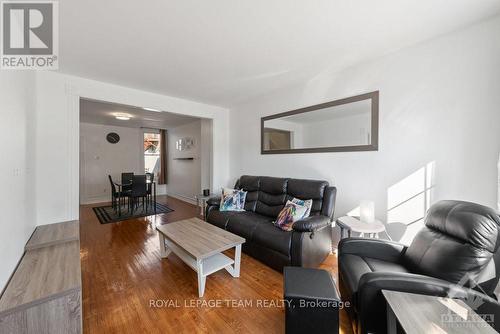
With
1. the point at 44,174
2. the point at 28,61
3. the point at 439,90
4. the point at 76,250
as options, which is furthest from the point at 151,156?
the point at 439,90

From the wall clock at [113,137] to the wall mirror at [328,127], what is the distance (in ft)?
17.0

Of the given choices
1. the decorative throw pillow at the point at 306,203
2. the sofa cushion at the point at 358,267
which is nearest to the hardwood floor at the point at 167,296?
the sofa cushion at the point at 358,267

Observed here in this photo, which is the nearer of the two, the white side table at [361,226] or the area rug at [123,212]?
the white side table at [361,226]

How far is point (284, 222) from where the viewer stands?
2.48 meters

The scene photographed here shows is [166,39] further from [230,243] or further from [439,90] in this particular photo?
[439,90]

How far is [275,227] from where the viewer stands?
250 cm

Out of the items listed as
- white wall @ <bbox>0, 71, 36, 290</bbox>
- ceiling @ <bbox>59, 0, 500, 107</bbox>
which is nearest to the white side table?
ceiling @ <bbox>59, 0, 500, 107</bbox>

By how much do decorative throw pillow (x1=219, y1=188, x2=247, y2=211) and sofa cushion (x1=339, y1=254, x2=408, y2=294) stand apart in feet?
5.85

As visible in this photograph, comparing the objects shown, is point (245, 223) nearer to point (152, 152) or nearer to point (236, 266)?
point (236, 266)

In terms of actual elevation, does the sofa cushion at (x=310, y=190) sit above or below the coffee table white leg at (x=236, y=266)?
above

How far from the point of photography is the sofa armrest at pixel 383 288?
1.12m

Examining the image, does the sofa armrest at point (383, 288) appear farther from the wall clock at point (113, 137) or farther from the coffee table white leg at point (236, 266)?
the wall clock at point (113, 137)

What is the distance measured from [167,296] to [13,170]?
1.61m

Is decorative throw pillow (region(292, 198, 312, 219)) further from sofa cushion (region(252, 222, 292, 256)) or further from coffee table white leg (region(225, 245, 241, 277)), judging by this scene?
coffee table white leg (region(225, 245, 241, 277))
